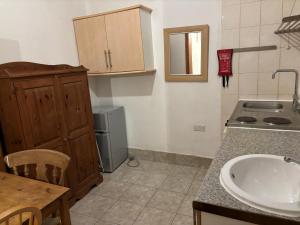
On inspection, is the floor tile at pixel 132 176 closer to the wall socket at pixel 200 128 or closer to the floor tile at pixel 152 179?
the floor tile at pixel 152 179

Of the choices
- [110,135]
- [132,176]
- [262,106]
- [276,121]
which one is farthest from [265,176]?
[110,135]

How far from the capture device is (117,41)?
8.73 ft

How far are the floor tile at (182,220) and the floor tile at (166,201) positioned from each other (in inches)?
4.4

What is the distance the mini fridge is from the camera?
2820 mm

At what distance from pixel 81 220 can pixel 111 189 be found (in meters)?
0.53

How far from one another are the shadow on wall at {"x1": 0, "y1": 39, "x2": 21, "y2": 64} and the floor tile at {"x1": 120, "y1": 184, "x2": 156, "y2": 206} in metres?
1.75

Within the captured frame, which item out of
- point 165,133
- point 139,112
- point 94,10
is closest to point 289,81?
point 165,133

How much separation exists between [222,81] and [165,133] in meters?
1.02

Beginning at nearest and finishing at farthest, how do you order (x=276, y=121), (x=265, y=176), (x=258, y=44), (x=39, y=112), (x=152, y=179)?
(x=265, y=176) → (x=276, y=121) → (x=39, y=112) → (x=258, y=44) → (x=152, y=179)

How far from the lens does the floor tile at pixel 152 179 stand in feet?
8.63

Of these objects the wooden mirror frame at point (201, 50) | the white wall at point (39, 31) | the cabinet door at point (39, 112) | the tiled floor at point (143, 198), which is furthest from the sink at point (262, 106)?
the white wall at point (39, 31)

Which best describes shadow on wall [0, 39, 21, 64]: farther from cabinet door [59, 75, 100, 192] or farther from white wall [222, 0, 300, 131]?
white wall [222, 0, 300, 131]

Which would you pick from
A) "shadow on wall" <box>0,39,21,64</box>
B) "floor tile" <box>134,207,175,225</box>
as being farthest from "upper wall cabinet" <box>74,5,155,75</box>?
"floor tile" <box>134,207,175,225</box>

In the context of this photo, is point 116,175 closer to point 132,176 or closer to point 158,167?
point 132,176
